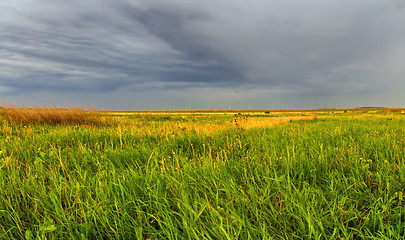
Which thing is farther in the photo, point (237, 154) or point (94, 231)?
point (237, 154)

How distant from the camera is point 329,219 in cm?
151

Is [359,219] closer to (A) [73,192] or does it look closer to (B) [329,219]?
(B) [329,219]

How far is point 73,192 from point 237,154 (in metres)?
2.33

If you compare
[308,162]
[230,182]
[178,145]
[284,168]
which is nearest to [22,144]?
[178,145]

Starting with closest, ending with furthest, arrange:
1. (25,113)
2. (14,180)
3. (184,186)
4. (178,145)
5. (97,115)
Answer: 1. (184,186)
2. (14,180)
3. (178,145)
4. (25,113)
5. (97,115)

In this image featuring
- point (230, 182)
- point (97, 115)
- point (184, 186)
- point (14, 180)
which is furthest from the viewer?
point (97, 115)

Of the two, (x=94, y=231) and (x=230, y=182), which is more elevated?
(x=230, y=182)

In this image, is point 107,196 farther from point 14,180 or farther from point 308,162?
point 308,162

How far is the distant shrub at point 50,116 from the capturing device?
9.62m

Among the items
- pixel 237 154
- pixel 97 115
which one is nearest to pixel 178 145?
pixel 237 154

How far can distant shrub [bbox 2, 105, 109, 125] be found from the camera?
9.62 meters

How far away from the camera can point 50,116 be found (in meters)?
10.1

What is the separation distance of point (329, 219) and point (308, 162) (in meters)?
0.99

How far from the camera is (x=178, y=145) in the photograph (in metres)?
4.23
